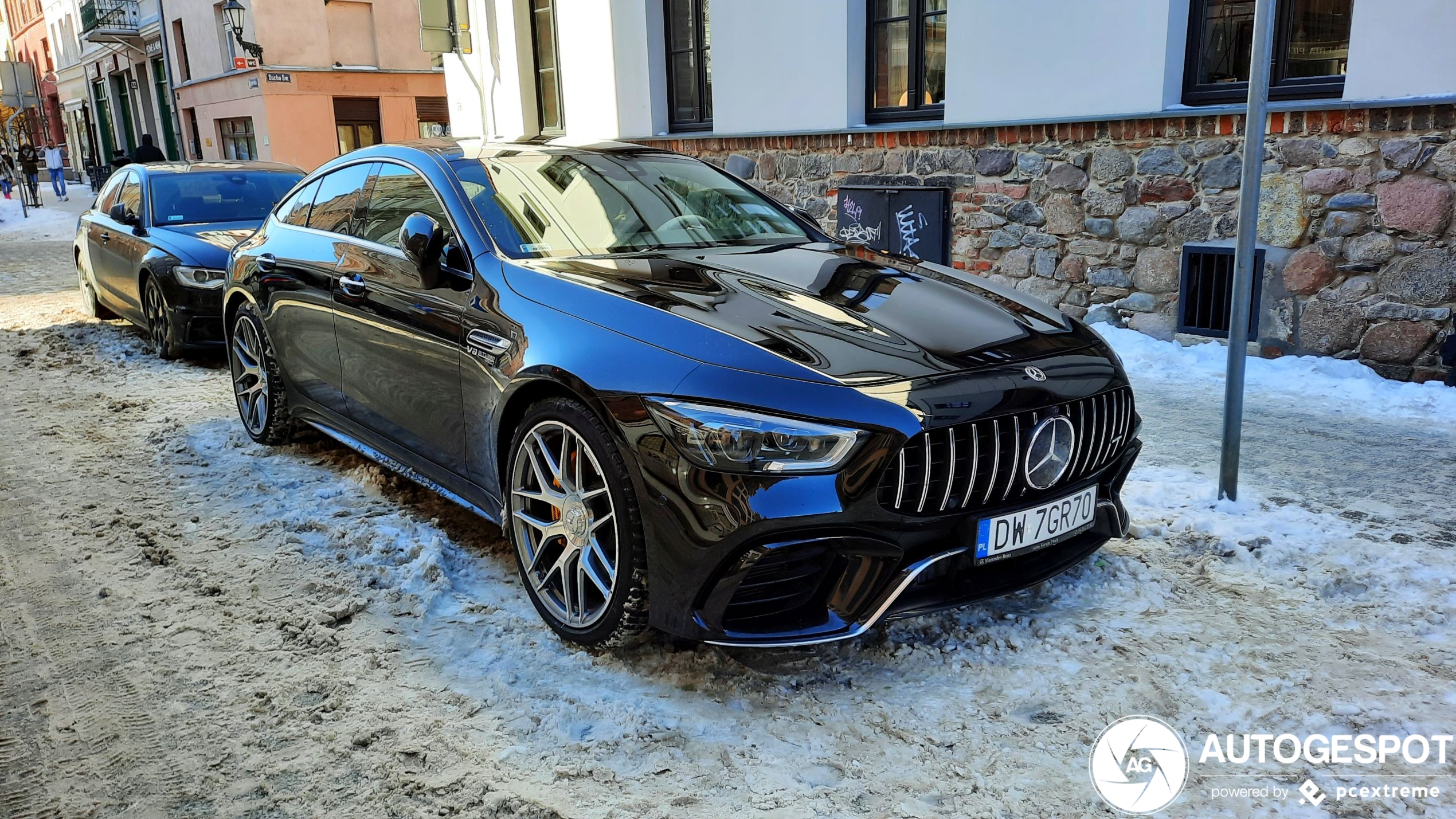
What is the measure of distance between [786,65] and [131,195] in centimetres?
593

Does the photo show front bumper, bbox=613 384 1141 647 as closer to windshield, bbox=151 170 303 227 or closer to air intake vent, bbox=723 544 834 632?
air intake vent, bbox=723 544 834 632

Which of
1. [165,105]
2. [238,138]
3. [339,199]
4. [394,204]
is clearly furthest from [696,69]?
[165,105]

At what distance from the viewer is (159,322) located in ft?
26.1

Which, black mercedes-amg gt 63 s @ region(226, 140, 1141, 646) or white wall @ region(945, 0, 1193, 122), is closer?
black mercedes-amg gt 63 s @ region(226, 140, 1141, 646)

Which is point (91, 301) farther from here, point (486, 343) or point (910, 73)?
point (486, 343)

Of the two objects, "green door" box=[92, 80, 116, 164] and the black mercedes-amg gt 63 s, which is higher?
"green door" box=[92, 80, 116, 164]

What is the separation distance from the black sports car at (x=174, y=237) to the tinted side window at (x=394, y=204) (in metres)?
3.89

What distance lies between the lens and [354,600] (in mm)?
3555

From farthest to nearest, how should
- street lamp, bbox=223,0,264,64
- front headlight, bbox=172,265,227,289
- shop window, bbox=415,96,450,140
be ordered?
shop window, bbox=415,96,450,140 < street lamp, bbox=223,0,264,64 < front headlight, bbox=172,265,227,289

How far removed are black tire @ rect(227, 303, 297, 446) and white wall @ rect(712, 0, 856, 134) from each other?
18.2 feet

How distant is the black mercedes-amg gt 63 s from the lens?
2.63 metres

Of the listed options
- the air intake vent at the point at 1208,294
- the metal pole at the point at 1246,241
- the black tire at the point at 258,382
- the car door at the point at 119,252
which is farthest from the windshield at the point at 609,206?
the car door at the point at 119,252

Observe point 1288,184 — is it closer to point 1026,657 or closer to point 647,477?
point 1026,657

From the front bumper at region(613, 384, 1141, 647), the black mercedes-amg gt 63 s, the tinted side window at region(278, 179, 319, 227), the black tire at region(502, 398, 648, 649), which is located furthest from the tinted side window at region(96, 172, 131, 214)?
the front bumper at region(613, 384, 1141, 647)
